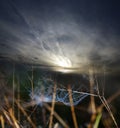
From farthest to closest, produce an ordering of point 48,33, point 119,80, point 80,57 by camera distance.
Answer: point 119,80 < point 80,57 < point 48,33

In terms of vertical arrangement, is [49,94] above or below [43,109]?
above

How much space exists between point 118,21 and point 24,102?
2.94 meters

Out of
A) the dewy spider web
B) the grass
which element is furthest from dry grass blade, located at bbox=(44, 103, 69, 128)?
the dewy spider web

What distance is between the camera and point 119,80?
3.21 meters

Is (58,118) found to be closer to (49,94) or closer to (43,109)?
(43,109)

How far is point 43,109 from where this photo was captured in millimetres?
4160

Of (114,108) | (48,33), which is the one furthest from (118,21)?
(114,108)

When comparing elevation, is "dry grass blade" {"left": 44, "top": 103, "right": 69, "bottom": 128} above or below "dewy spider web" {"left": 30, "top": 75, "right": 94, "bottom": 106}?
below

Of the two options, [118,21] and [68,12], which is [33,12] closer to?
[68,12]

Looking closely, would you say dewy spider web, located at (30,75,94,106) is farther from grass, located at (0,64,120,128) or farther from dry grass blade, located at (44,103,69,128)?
dry grass blade, located at (44,103,69,128)

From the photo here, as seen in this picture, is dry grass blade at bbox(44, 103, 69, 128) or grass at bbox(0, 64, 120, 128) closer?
grass at bbox(0, 64, 120, 128)

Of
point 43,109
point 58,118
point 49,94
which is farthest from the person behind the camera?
point 43,109

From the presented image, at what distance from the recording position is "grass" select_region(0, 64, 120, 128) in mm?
3754

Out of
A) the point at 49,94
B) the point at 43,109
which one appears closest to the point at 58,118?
the point at 43,109
